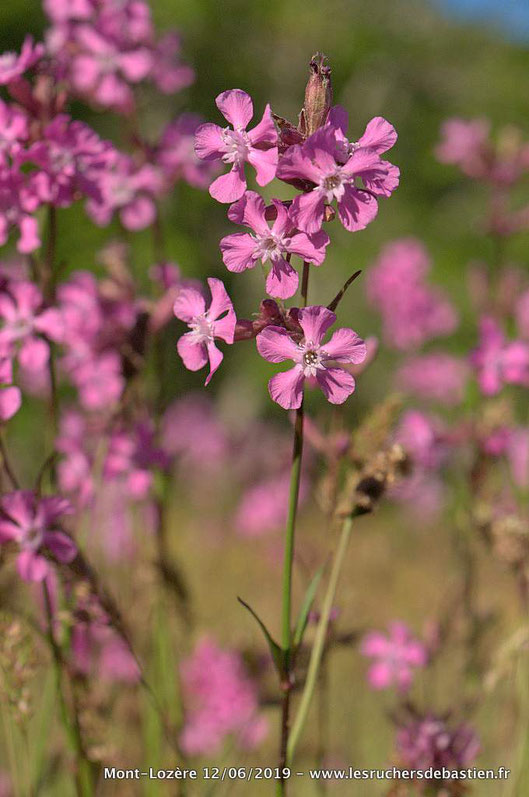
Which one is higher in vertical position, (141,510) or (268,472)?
(141,510)

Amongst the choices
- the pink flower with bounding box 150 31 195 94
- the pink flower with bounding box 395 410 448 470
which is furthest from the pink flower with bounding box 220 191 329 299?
the pink flower with bounding box 150 31 195 94

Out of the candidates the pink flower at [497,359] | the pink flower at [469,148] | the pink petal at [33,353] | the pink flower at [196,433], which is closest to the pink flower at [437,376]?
the pink flower at [469,148]

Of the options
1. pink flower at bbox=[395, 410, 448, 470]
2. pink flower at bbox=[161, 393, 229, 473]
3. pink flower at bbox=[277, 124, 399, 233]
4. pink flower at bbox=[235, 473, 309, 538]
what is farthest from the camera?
pink flower at bbox=[161, 393, 229, 473]

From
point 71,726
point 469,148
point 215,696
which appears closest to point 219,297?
point 71,726

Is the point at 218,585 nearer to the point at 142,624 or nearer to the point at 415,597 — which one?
the point at 415,597

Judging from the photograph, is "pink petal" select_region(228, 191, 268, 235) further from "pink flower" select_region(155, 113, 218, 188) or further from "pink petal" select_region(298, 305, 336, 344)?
"pink flower" select_region(155, 113, 218, 188)

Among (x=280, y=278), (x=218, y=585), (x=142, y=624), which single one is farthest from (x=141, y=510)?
(x=218, y=585)
